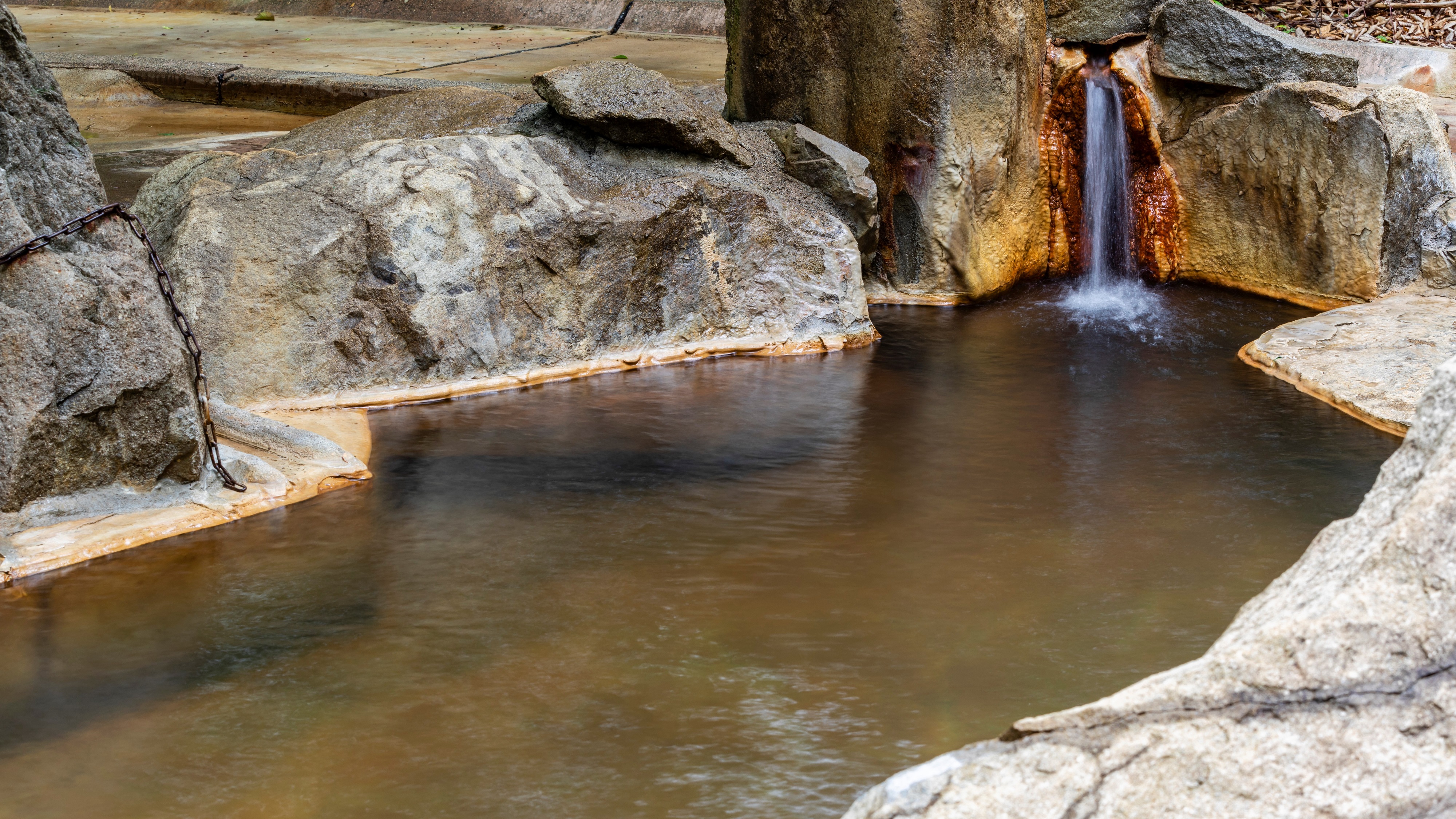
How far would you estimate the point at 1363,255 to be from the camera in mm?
7137

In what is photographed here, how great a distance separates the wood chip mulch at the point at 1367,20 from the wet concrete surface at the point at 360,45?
4318 millimetres

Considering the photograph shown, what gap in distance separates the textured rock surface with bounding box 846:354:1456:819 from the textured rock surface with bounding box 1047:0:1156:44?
6.36 meters

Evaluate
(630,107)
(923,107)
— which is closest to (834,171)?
(923,107)

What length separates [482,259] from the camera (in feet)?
19.8

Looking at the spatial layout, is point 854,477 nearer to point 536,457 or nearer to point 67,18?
point 536,457

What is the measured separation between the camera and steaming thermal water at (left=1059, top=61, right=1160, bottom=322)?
7953 millimetres

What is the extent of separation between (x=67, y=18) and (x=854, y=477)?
15303 millimetres

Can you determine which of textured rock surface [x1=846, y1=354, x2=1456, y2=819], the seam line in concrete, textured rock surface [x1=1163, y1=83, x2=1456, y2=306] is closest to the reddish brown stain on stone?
textured rock surface [x1=1163, y1=83, x2=1456, y2=306]

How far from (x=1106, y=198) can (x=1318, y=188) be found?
1.22 metres

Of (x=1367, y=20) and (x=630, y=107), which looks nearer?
(x=630, y=107)

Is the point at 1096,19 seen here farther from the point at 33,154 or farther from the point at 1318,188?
the point at 33,154

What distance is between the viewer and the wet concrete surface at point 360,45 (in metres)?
12.3

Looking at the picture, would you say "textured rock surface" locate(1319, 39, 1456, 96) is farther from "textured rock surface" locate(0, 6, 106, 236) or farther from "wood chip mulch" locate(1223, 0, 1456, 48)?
"textured rock surface" locate(0, 6, 106, 236)

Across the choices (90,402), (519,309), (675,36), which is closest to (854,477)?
(519,309)
